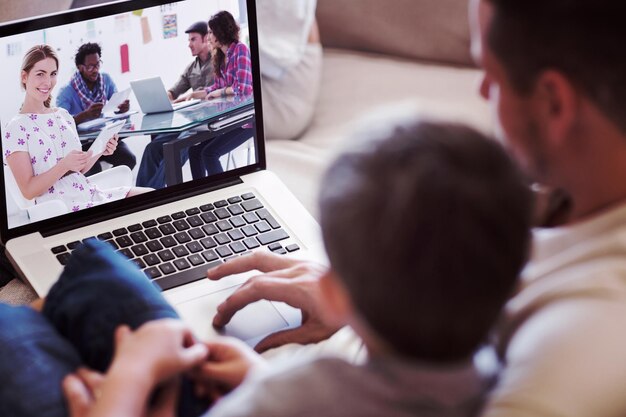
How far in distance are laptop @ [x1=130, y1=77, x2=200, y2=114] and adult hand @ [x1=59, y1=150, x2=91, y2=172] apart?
0.10 meters

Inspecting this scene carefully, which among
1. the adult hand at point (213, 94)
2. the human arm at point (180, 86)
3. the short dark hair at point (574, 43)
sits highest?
the short dark hair at point (574, 43)

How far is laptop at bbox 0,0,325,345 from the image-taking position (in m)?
1.05

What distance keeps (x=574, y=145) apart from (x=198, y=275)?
Result: 1.76ft

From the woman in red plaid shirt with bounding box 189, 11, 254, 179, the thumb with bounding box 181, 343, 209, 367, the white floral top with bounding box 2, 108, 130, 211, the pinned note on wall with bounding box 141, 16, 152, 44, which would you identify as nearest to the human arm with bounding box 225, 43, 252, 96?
the woman in red plaid shirt with bounding box 189, 11, 254, 179

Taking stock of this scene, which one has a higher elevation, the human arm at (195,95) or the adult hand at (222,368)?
the human arm at (195,95)

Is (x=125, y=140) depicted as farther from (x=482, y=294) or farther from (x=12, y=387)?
(x=482, y=294)

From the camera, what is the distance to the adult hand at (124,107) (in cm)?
112


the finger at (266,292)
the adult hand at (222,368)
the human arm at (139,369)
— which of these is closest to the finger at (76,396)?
the human arm at (139,369)

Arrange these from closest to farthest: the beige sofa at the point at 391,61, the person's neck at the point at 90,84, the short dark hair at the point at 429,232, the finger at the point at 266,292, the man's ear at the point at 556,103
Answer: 1. the short dark hair at the point at 429,232
2. the man's ear at the point at 556,103
3. the finger at the point at 266,292
4. the person's neck at the point at 90,84
5. the beige sofa at the point at 391,61

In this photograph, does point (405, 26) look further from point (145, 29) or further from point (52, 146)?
point (52, 146)

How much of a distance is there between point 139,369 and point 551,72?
431 mm

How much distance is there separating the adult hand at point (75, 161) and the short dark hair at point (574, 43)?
1.99 feet

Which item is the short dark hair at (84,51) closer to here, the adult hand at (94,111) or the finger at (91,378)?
the adult hand at (94,111)

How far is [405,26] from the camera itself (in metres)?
1.65
